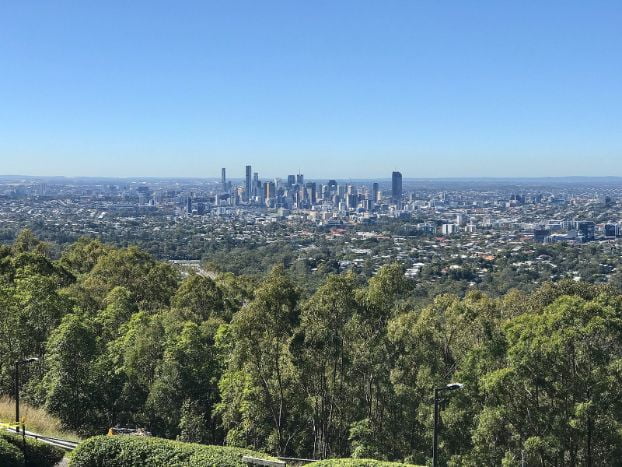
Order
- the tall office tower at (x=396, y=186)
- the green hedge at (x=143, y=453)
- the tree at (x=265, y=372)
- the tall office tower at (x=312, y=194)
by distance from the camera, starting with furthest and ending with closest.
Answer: the tall office tower at (x=312, y=194), the tall office tower at (x=396, y=186), the tree at (x=265, y=372), the green hedge at (x=143, y=453)

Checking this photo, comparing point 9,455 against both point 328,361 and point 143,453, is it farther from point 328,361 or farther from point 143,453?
point 328,361

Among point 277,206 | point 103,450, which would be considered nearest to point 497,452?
point 103,450

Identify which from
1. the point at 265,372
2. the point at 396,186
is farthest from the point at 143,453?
the point at 396,186

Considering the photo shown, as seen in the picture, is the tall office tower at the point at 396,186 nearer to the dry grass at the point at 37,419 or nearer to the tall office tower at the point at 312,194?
the tall office tower at the point at 312,194

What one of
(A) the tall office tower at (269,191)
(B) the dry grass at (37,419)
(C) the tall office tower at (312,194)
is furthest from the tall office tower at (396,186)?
(B) the dry grass at (37,419)

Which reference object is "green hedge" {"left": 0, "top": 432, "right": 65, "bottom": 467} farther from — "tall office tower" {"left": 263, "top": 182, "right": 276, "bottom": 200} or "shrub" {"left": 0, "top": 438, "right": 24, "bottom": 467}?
"tall office tower" {"left": 263, "top": 182, "right": 276, "bottom": 200}

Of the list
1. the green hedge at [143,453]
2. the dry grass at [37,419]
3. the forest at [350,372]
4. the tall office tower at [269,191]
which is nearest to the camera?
the green hedge at [143,453]

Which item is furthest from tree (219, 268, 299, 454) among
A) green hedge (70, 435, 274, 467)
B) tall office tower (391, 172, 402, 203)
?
tall office tower (391, 172, 402, 203)

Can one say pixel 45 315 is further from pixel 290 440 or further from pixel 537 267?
pixel 537 267
